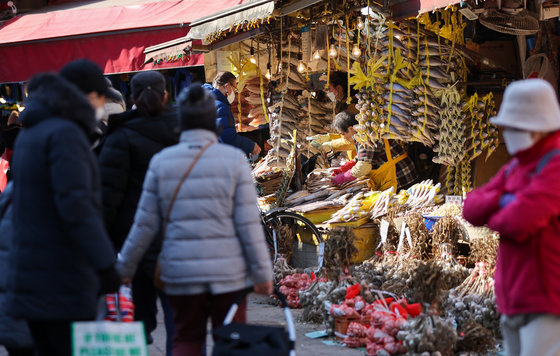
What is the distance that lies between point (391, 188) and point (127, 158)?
3736mm

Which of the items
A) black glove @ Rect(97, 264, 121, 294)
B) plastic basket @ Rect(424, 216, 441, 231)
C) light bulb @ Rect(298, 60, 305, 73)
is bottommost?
plastic basket @ Rect(424, 216, 441, 231)

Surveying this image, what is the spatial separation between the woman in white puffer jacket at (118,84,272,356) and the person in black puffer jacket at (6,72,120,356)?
0.41 m

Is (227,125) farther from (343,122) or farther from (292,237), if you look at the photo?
(292,237)

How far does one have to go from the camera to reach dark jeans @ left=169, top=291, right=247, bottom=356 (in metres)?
3.62

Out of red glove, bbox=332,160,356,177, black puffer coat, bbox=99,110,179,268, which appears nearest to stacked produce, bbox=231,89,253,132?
red glove, bbox=332,160,356,177

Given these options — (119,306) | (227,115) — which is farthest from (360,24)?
(119,306)

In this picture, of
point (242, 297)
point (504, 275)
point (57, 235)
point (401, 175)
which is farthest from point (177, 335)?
point (401, 175)

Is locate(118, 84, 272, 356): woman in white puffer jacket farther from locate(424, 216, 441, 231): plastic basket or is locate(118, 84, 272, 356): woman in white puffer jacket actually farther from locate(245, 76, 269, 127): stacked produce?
locate(245, 76, 269, 127): stacked produce

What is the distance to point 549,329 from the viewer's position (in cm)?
311

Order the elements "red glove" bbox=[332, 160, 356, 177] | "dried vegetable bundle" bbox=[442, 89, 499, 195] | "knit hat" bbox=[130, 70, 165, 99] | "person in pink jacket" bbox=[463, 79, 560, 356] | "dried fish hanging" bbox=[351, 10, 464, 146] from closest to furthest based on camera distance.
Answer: "person in pink jacket" bbox=[463, 79, 560, 356]
"knit hat" bbox=[130, 70, 165, 99]
"dried vegetable bundle" bbox=[442, 89, 499, 195]
"dried fish hanging" bbox=[351, 10, 464, 146]
"red glove" bbox=[332, 160, 356, 177]

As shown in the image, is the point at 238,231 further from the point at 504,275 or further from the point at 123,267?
the point at 504,275

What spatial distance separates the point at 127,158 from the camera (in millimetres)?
4301

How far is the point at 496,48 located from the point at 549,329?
489cm

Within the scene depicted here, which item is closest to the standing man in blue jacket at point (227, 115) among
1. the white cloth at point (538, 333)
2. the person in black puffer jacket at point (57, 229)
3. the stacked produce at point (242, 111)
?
the stacked produce at point (242, 111)
